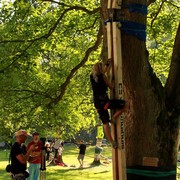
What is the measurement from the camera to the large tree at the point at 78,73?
Result: 5.28 meters

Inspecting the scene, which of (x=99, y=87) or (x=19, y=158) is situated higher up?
(x=99, y=87)

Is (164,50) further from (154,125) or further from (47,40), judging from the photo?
(154,125)

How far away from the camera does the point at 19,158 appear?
25.2 feet

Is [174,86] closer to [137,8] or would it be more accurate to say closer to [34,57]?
[137,8]

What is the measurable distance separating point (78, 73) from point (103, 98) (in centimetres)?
1198

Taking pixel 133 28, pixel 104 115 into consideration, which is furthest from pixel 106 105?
pixel 133 28

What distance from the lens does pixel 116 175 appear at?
179 inches

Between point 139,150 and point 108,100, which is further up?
point 108,100

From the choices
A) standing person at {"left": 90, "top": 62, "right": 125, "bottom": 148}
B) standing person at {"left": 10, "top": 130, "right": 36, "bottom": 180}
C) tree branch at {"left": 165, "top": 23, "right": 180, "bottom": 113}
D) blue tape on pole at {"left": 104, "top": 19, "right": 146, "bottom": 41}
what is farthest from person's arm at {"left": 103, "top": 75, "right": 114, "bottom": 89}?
standing person at {"left": 10, "top": 130, "right": 36, "bottom": 180}

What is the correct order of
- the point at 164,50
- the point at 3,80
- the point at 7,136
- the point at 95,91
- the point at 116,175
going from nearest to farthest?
the point at 116,175, the point at 95,91, the point at 3,80, the point at 7,136, the point at 164,50

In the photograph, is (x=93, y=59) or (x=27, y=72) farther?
(x=93, y=59)

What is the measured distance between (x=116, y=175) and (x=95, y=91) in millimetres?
1066

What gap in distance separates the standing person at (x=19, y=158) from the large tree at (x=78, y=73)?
2.45 m

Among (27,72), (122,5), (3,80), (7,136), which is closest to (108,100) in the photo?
(122,5)
